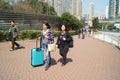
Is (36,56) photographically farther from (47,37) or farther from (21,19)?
(21,19)

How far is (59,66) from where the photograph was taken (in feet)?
30.4

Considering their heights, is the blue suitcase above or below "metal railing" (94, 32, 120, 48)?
above

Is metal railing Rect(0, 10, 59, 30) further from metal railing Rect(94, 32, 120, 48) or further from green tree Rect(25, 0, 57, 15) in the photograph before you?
green tree Rect(25, 0, 57, 15)

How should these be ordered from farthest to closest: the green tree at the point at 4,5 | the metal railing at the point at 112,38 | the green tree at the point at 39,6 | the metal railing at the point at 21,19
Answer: the green tree at the point at 39,6
the green tree at the point at 4,5
the metal railing at the point at 21,19
the metal railing at the point at 112,38

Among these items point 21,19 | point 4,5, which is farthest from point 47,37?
point 4,5

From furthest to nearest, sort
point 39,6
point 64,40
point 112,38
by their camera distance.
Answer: point 39,6
point 112,38
point 64,40

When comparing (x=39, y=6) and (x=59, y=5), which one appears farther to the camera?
(x=59, y=5)

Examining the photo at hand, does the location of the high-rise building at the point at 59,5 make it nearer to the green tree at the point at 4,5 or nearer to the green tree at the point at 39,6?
the green tree at the point at 39,6

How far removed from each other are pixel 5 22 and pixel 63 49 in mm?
15066

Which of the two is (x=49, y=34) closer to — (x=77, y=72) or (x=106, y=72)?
(x=77, y=72)

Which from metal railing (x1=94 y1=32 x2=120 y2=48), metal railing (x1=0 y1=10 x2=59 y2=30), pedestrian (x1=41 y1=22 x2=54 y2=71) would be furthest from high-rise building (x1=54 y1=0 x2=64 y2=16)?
pedestrian (x1=41 y1=22 x2=54 y2=71)

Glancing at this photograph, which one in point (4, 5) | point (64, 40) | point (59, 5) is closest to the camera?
point (64, 40)

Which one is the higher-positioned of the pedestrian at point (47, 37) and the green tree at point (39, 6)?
the green tree at point (39, 6)

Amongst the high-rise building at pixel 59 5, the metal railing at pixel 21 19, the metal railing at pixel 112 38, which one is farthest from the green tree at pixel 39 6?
the metal railing at pixel 112 38
